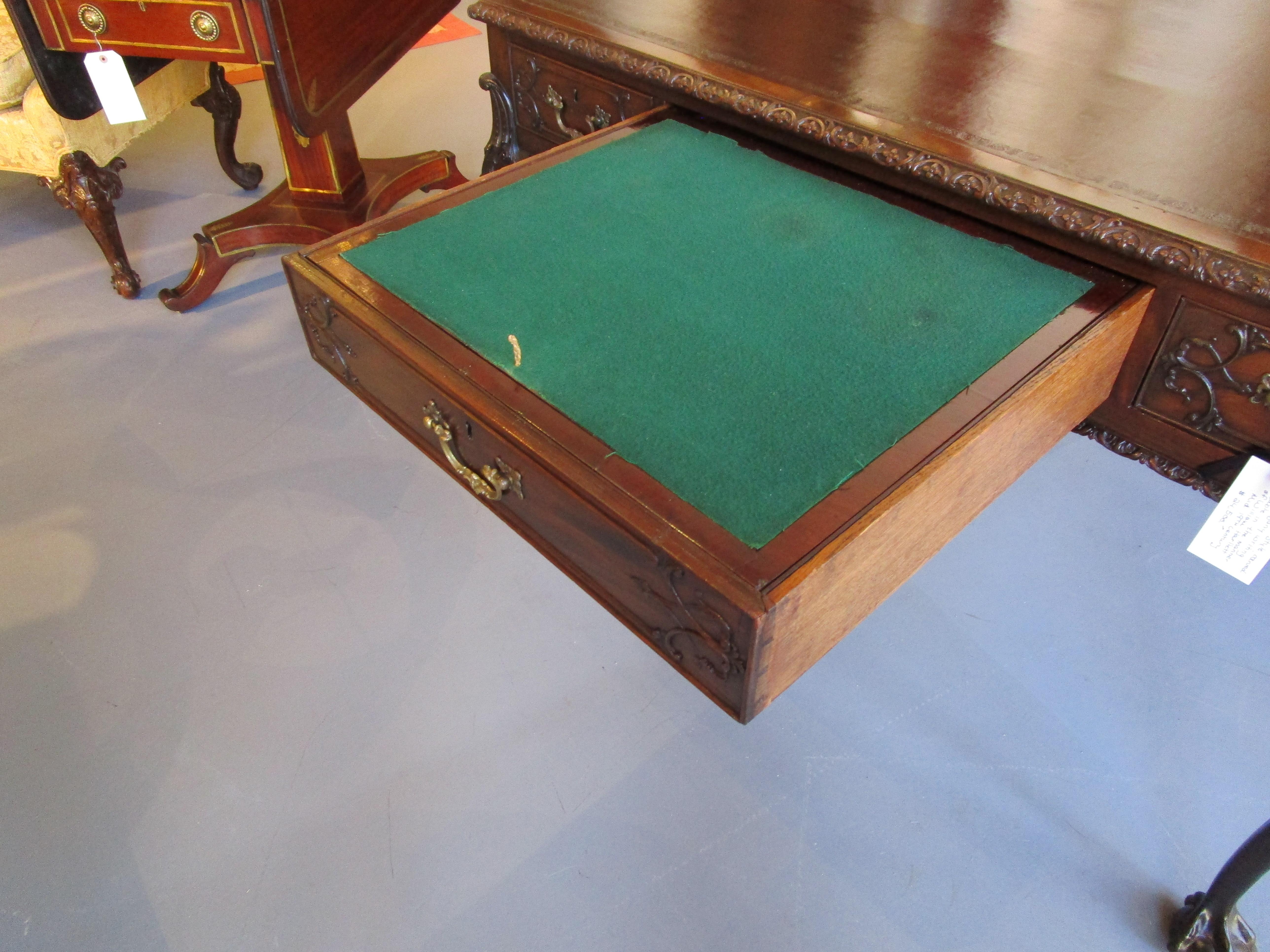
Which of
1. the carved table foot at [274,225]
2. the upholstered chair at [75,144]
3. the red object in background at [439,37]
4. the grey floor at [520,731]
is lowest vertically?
the grey floor at [520,731]

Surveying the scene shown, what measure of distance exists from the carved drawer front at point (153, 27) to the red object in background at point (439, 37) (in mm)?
1546

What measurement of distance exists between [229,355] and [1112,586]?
5.41ft

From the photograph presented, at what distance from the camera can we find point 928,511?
0.58 meters

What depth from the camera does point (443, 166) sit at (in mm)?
2059

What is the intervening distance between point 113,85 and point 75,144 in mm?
345

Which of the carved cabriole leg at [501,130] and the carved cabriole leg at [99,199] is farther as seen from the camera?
the carved cabriole leg at [99,199]

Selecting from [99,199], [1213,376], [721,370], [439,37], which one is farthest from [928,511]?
[439,37]

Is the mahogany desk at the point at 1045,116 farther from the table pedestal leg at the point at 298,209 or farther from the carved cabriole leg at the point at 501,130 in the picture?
the table pedestal leg at the point at 298,209

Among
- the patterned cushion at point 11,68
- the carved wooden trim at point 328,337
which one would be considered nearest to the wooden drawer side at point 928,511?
the carved wooden trim at point 328,337

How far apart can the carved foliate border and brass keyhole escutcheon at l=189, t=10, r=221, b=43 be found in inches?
25.1

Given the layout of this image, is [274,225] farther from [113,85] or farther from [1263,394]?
[1263,394]

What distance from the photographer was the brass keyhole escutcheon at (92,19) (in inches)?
57.1

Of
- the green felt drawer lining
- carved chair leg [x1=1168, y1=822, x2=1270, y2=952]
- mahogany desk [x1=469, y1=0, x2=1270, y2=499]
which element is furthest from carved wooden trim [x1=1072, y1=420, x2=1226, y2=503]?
carved chair leg [x1=1168, y1=822, x2=1270, y2=952]

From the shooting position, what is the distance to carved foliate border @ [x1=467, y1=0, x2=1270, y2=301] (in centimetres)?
65
